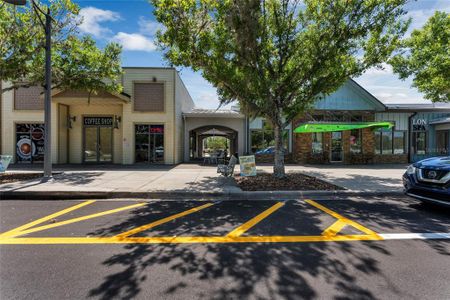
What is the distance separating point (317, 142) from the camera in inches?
776

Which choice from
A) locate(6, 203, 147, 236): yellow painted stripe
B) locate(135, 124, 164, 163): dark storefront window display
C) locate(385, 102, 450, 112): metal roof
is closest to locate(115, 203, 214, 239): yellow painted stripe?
locate(6, 203, 147, 236): yellow painted stripe

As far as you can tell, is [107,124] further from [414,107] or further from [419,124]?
[419,124]

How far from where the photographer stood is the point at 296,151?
19.6 m

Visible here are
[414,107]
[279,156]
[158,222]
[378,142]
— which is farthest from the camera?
[378,142]

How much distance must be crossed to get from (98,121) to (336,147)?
56.8ft

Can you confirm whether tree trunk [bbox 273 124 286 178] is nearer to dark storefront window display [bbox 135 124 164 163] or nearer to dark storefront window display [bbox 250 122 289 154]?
dark storefront window display [bbox 250 122 289 154]

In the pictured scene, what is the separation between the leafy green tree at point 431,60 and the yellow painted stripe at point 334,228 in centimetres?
1081

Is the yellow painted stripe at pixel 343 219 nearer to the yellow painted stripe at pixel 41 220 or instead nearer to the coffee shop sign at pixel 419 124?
the yellow painted stripe at pixel 41 220

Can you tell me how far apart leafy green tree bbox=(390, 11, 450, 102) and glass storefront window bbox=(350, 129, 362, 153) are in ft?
19.9

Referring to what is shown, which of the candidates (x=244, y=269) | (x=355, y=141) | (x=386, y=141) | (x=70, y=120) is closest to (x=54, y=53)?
(x=70, y=120)

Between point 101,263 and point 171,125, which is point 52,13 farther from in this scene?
point 101,263

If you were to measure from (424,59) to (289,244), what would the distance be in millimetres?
14016

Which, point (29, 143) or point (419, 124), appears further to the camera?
point (419, 124)

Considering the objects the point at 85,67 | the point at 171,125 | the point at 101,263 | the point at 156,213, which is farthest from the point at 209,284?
the point at 171,125
